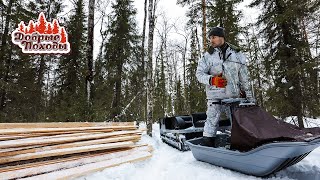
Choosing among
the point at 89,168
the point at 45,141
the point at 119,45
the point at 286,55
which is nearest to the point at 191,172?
the point at 89,168

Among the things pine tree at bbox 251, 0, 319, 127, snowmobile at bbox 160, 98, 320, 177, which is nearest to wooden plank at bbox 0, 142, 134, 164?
snowmobile at bbox 160, 98, 320, 177

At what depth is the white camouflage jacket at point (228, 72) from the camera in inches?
171

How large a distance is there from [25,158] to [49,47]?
9259 mm

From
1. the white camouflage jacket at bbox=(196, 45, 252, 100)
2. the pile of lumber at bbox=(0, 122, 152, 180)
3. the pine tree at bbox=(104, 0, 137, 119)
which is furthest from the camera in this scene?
the pine tree at bbox=(104, 0, 137, 119)

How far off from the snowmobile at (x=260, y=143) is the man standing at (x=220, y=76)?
0.25m

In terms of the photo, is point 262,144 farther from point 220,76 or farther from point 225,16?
point 225,16

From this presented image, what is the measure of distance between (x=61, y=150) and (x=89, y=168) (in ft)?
2.04

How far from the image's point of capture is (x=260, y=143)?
324cm

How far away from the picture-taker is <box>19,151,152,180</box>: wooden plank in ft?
11.8

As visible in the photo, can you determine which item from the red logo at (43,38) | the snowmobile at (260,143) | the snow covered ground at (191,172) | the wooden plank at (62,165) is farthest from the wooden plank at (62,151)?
the red logo at (43,38)

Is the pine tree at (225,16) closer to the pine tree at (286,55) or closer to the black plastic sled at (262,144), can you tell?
the pine tree at (286,55)

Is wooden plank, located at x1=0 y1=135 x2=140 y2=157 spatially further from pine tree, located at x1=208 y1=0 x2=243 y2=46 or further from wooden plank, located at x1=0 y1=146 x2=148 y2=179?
pine tree, located at x1=208 y1=0 x2=243 y2=46

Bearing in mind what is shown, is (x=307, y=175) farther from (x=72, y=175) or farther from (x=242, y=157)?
(x=72, y=175)

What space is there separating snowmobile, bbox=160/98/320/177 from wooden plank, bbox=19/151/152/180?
4.73 ft
